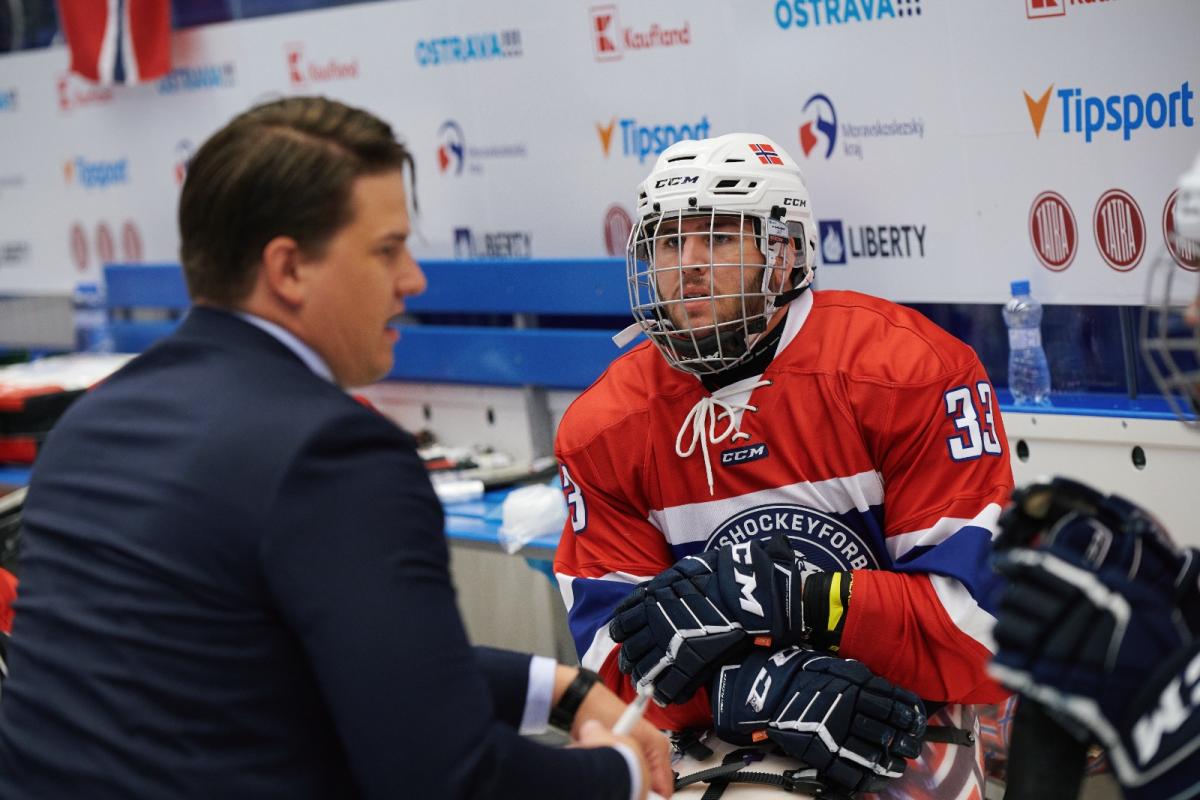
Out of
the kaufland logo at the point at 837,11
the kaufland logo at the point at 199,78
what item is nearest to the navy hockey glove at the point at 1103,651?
the kaufland logo at the point at 837,11

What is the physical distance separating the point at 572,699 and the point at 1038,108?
2.01 metres

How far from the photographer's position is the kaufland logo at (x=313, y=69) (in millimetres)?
4824

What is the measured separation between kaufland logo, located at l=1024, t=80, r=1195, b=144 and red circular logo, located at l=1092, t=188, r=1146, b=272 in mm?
135

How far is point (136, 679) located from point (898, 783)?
138 cm

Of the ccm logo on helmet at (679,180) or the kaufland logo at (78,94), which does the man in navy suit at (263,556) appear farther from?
the kaufland logo at (78,94)

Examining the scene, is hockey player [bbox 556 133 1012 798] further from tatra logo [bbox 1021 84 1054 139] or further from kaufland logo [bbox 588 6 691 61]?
kaufland logo [bbox 588 6 691 61]

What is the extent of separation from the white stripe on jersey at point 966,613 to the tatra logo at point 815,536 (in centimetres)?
19

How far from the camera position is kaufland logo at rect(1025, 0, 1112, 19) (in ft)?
10.2

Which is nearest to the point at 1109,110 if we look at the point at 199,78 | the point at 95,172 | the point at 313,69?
the point at 313,69

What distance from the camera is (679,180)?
255 centimetres

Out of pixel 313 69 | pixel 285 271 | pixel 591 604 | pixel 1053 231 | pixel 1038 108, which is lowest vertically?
pixel 591 604

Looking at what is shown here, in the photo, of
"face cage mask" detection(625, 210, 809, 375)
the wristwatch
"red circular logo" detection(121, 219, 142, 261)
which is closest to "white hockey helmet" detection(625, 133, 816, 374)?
"face cage mask" detection(625, 210, 809, 375)

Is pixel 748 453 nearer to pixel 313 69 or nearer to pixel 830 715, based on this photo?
pixel 830 715

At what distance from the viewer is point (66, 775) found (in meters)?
1.51
